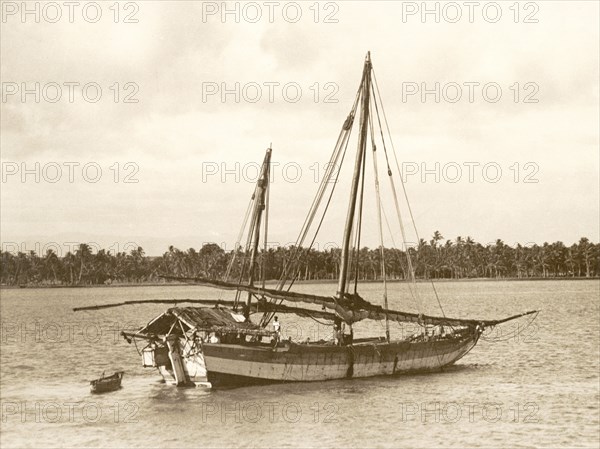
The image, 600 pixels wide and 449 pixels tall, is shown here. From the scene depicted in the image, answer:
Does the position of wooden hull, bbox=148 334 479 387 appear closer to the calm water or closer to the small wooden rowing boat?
the calm water

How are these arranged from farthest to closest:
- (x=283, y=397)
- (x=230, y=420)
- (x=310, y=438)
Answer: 1. (x=283, y=397)
2. (x=230, y=420)
3. (x=310, y=438)

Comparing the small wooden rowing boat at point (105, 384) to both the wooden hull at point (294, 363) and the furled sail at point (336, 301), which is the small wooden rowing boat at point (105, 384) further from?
the furled sail at point (336, 301)

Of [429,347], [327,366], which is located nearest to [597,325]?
[429,347]

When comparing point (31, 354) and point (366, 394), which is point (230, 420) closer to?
point (366, 394)

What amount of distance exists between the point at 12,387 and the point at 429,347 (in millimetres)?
22190

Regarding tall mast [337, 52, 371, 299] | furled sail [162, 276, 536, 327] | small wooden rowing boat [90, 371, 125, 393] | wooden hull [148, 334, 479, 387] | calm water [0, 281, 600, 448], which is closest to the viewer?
calm water [0, 281, 600, 448]

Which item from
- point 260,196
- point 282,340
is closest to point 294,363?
point 282,340

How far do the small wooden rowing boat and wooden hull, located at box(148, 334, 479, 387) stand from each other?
7.15 feet

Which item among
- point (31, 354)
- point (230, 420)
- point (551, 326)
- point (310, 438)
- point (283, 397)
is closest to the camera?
point (310, 438)

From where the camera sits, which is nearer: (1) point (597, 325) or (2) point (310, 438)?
(2) point (310, 438)

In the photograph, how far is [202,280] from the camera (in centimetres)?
3819

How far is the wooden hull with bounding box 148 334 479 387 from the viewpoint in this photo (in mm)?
36062

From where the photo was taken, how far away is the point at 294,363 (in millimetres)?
37844

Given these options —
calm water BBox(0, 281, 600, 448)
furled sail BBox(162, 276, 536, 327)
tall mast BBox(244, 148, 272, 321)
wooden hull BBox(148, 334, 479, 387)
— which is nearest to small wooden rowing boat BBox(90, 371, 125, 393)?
calm water BBox(0, 281, 600, 448)
